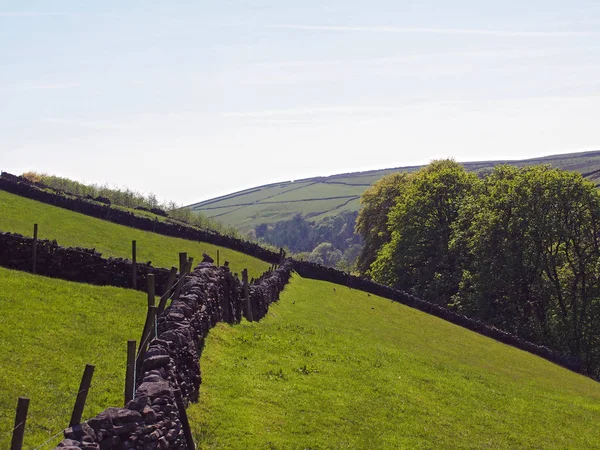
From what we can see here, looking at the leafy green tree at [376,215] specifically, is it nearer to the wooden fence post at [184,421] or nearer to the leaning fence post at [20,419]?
the wooden fence post at [184,421]

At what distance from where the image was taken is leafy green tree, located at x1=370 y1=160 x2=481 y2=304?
215 ft

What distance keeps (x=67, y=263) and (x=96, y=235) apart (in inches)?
727

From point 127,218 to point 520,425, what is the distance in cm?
4450

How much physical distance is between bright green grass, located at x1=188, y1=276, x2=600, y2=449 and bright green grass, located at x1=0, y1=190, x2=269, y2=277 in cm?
1416

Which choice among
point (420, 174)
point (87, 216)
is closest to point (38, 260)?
point (87, 216)

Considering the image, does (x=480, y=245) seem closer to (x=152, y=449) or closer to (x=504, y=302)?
(x=504, y=302)

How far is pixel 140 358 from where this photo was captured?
15578 mm

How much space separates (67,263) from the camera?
100 feet

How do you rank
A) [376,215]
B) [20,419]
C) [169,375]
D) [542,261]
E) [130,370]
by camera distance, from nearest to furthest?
[20,419] → [130,370] → [169,375] → [542,261] → [376,215]

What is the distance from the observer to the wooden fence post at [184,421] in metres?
12.7

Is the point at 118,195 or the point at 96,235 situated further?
the point at 118,195

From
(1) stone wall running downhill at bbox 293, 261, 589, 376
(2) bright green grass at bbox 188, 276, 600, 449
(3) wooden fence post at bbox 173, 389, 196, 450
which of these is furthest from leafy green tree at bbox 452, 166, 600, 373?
(3) wooden fence post at bbox 173, 389, 196, 450

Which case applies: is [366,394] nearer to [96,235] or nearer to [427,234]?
[96,235]

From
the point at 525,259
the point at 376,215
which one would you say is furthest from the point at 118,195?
the point at 525,259
